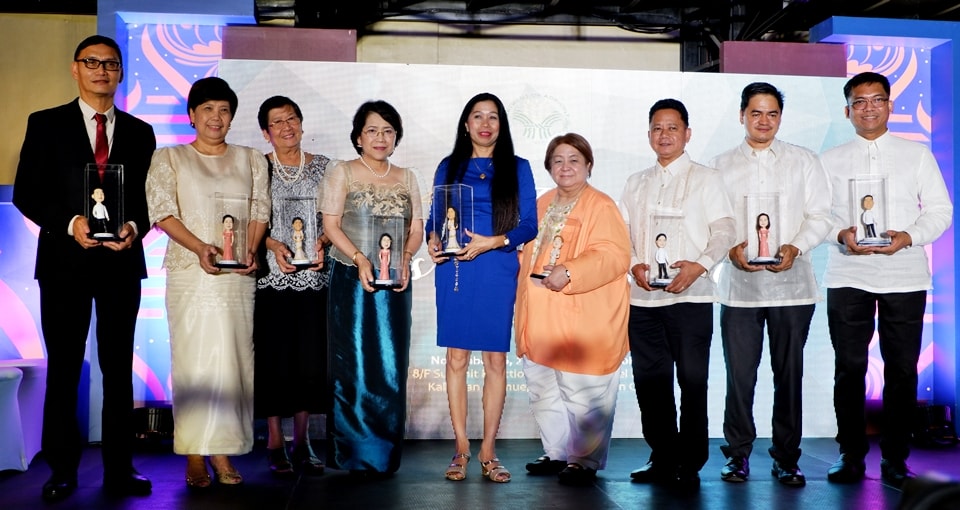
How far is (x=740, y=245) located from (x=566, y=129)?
1.75 meters

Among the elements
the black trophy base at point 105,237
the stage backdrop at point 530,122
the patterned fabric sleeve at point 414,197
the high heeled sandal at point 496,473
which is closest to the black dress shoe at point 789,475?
the high heeled sandal at point 496,473

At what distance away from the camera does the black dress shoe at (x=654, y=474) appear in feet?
14.4

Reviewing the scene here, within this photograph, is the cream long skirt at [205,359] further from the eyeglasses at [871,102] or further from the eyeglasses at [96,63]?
the eyeglasses at [871,102]

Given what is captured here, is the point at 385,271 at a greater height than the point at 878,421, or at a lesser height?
greater

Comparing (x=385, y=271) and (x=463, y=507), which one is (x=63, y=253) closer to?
(x=385, y=271)

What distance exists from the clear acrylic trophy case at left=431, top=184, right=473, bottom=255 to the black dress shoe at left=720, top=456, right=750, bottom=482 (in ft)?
5.19

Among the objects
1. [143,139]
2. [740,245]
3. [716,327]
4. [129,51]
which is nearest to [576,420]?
[740,245]

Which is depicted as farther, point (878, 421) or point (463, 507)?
point (878, 421)

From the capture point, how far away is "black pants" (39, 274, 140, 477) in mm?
4023

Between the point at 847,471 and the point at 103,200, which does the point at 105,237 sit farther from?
the point at 847,471

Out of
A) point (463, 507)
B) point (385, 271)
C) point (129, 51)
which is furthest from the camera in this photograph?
point (129, 51)

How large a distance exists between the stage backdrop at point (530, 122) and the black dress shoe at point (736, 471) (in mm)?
1357

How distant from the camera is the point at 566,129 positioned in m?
5.78

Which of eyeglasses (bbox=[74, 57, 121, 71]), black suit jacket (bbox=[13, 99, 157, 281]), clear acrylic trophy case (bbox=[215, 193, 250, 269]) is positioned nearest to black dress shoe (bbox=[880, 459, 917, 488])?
clear acrylic trophy case (bbox=[215, 193, 250, 269])
